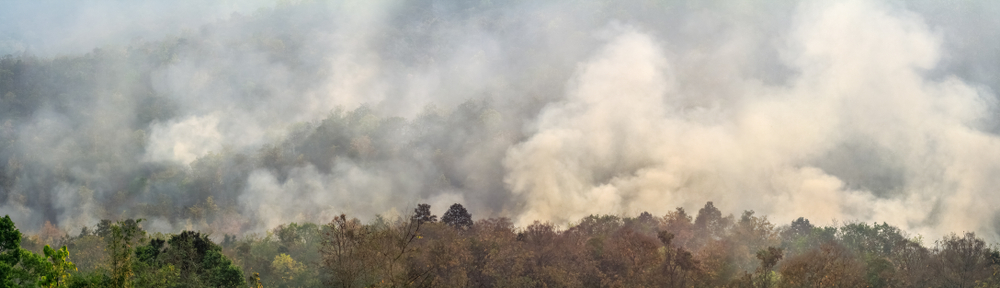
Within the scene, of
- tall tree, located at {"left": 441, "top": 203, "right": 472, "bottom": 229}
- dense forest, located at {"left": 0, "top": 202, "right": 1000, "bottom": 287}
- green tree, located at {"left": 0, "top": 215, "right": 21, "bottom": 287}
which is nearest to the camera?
green tree, located at {"left": 0, "top": 215, "right": 21, "bottom": 287}

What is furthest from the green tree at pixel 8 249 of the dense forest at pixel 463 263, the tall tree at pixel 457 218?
the tall tree at pixel 457 218

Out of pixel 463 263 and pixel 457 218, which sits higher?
pixel 457 218

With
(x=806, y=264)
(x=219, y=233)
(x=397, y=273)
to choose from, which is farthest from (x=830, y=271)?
(x=219, y=233)

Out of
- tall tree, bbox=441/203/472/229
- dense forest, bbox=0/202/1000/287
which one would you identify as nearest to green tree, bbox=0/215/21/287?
dense forest, bbox=0/202/1000/287

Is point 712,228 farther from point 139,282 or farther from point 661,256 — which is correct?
point 139,282

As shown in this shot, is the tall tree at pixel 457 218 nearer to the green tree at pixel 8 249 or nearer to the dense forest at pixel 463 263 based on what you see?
the dense forest at pixel 463 263

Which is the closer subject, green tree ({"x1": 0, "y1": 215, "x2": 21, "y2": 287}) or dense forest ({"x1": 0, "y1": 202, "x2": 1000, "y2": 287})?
green tree ({"x1": 0, "y1": 215, "x2": 21, "y2": 287})

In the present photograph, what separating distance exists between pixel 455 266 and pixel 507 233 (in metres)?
18.7

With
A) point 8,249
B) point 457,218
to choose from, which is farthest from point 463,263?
point 8,249

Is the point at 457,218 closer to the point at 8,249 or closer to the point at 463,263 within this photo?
the point at 463,263

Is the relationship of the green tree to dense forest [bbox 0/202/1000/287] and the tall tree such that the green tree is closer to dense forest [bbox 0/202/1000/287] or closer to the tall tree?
dense forest [bbox 0/202/1000/287]

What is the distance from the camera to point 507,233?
86.1m

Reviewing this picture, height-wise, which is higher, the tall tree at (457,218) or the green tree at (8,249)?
the tall tree at (457,218)

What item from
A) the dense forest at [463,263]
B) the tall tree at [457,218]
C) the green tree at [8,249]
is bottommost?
the green tree at [8,249]
